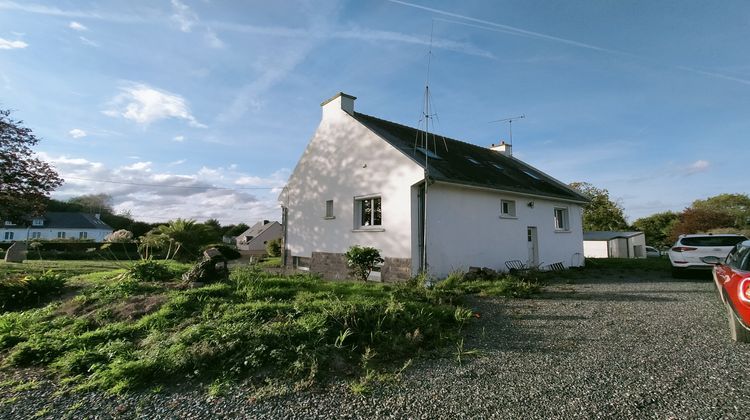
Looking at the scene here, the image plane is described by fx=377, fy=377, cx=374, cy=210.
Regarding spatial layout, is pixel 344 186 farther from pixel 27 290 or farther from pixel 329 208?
pixel 27 290

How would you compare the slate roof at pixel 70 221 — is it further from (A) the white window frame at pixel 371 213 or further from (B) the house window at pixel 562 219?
(B) the house window at pixel 562 219

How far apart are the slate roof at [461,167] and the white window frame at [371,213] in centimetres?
181

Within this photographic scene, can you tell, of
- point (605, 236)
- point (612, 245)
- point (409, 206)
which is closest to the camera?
point (409, 206)

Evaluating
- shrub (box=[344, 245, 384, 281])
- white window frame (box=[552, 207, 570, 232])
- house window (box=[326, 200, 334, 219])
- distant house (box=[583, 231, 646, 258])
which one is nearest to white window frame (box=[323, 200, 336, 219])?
house window (box=[326, 200, 334, 219])

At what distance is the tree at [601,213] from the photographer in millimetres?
41978

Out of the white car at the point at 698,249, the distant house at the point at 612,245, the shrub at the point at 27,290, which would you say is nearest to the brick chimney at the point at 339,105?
the shrub at the point at 27,290

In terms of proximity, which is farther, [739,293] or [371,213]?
[371,213]

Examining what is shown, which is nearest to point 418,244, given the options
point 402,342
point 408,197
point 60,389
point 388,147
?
point 408,197

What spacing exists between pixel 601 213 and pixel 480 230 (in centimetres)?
3759

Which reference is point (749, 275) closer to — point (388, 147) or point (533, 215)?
point (388, 147)

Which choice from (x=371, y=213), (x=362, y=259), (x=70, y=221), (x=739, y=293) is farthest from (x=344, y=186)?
(x=70, y=221)

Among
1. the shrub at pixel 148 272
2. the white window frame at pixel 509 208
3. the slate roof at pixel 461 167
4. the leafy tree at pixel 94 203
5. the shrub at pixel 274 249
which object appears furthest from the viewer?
the leafy tree at pixel 94 203

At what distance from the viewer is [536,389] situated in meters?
3.54

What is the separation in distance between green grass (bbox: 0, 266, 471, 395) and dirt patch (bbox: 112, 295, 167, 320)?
2 centimetres
